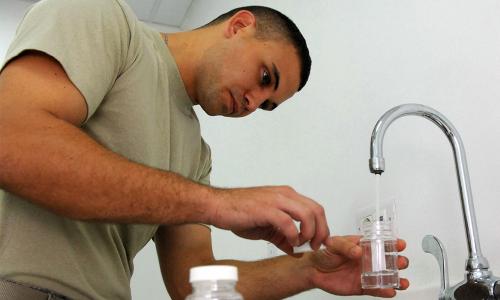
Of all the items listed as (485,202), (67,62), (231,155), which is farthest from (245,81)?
(231,155)

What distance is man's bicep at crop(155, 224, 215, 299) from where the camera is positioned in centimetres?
127

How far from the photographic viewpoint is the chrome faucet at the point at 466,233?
32.2 inches

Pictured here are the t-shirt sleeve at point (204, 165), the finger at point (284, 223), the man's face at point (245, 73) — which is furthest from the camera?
the t-shirt sleeve at point (204, 165)

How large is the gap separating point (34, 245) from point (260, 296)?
51 centimetres

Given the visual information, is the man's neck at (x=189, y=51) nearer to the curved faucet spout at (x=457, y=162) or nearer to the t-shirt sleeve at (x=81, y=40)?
the t-shirt sleeve at (x=81, y=40)

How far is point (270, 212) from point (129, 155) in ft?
1.32

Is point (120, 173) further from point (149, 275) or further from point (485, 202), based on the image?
point (149, 275)

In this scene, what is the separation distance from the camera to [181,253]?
1280 millimetres

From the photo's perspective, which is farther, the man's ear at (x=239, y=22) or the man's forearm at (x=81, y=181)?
the man's ear at (x=239, y=22)

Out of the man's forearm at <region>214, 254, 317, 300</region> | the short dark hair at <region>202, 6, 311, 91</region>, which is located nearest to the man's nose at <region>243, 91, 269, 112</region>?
the short dark hair at <region>202, 6, 311, 91</region>

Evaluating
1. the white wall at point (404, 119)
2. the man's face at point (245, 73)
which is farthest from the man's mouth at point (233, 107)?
the white wall at point (404, 119)

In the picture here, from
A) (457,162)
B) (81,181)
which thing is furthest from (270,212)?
(457,162)

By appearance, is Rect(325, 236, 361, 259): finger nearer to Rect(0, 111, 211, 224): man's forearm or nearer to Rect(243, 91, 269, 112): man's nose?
Rect(0, 111, 211, 224): man's forearm

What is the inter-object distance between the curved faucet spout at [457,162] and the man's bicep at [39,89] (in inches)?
20.1
